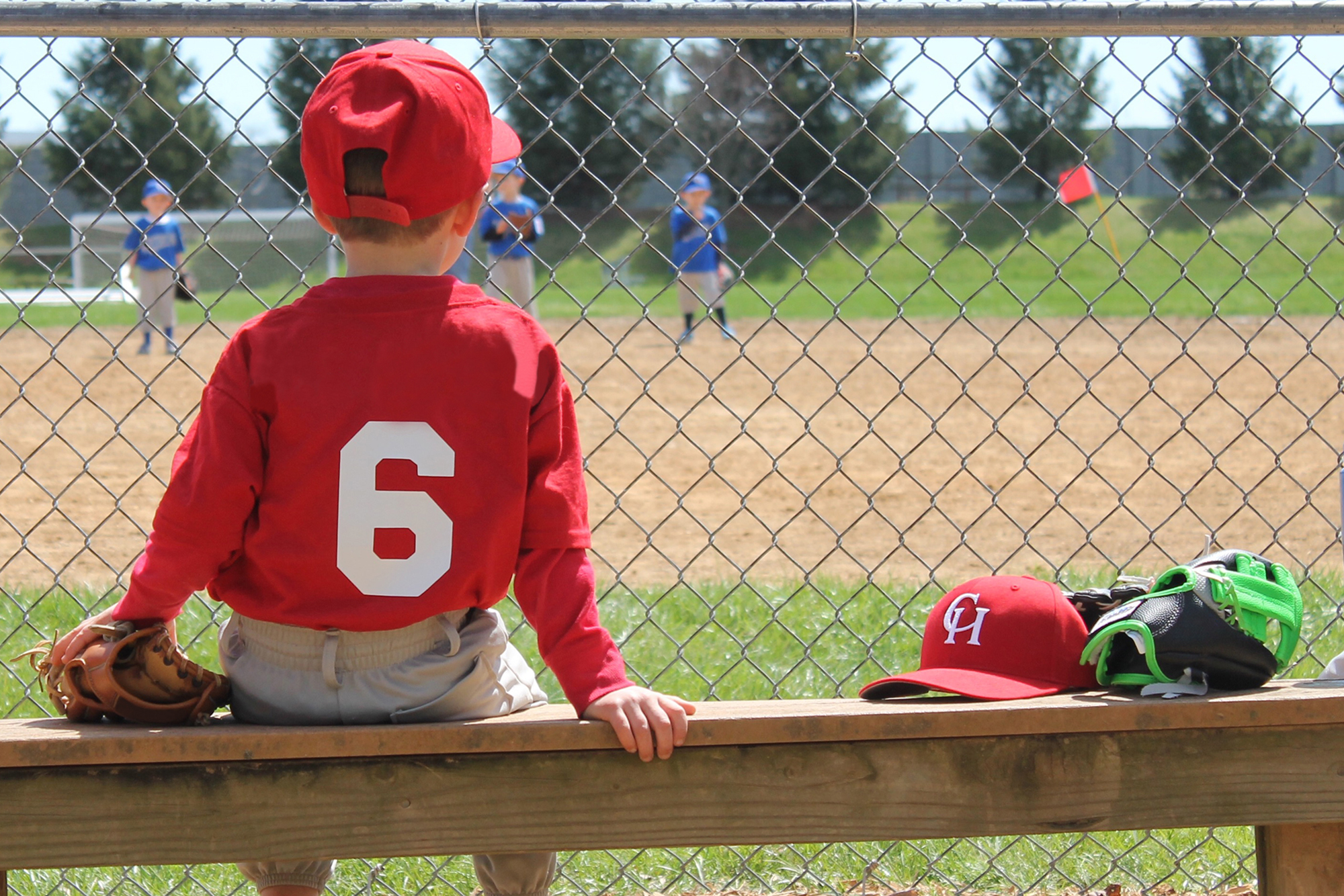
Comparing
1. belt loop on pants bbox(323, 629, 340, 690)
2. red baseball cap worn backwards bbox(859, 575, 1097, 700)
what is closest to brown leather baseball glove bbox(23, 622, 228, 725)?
belt loop on pants bbox(323, 629, 340, 690)

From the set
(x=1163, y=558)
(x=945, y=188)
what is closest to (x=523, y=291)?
(x=1163, y=558)

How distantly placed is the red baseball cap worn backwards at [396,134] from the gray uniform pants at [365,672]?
56cm

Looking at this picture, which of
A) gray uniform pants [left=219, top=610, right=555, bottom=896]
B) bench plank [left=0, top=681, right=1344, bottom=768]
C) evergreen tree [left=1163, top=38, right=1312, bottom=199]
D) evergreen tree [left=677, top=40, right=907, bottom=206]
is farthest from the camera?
evergreen tree [left=677, top=40, right=907, bottom=206]

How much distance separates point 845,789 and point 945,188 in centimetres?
3409

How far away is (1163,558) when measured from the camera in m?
4.95

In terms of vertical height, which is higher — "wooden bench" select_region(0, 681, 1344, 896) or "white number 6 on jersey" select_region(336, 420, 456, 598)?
"white number 6 on jersey" select_region(336, 420, 456, 598)

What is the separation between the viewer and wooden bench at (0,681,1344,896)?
5.05ft

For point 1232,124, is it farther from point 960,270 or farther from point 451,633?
point 451,633

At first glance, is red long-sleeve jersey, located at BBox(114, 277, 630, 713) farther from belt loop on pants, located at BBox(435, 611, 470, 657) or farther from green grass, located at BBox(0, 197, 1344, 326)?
green grass, located at BBox(0, 197, 1344, 326)

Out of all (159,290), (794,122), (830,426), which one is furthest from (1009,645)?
(794,122)

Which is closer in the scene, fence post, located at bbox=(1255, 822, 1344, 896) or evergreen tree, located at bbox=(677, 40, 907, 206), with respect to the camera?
fence post, located at bbox=(1255, 822, 1344, 896)

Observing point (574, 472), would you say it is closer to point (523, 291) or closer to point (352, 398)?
point (352, 398)

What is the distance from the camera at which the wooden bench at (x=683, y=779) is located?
154 centimetres

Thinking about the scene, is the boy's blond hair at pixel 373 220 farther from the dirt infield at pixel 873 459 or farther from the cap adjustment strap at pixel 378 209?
the dirt infield at pixel 873 459
